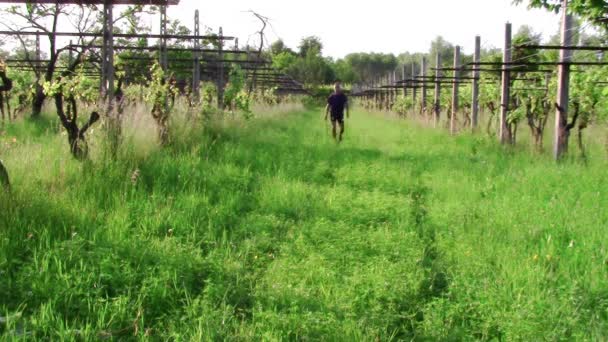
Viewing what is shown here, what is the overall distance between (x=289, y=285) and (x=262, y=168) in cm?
467

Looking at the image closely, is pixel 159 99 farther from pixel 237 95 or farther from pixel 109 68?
pixel 237 95

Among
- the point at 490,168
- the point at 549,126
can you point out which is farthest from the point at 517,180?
the point at 549,126

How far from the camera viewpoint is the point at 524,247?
4223mm

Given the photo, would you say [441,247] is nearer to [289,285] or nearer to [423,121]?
[289,285]

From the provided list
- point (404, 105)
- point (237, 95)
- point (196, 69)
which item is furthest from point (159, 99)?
point (404, 105)

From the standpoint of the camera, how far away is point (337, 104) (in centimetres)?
1261

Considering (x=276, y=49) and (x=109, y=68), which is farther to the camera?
(x=276, y=49)

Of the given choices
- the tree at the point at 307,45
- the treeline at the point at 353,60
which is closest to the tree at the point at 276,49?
the treeline at the point at 353,60

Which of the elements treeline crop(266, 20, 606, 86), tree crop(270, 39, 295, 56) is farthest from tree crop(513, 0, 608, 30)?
tree crop(270, 39, 295, 56)

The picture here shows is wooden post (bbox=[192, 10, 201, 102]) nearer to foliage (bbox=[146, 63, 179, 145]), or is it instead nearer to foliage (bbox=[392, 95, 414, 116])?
foliage (bbox=[146, 63, 179, 145])

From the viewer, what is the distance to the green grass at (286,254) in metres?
3.01

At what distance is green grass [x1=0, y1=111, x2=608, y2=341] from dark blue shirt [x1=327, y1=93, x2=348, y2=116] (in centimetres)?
553

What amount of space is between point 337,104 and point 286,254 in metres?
8.79

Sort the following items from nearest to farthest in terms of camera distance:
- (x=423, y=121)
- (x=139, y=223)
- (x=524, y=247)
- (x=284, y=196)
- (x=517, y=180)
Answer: (x=524, y=247) → (x=139, y=223) → (x=284, y=196) → (x=517, y=180) → (x=423, y=121)
